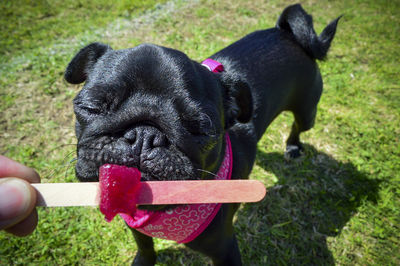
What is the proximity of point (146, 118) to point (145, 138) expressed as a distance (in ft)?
0.40

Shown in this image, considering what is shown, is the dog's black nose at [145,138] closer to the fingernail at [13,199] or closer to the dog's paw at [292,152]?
the fingernail at [13,199]

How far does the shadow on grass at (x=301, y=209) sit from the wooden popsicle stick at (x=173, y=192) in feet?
7.20

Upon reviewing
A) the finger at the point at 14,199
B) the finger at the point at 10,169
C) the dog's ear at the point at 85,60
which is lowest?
the finger at the point at 10,169

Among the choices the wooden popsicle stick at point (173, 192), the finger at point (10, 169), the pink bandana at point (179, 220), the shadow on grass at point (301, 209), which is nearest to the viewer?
the wooden popsicle stick at point (173, 192)

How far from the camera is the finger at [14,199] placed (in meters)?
1.08

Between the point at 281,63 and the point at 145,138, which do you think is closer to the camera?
the point at 145,138

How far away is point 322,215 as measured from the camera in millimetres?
3305

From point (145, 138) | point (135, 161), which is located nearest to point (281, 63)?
point (145, 138)

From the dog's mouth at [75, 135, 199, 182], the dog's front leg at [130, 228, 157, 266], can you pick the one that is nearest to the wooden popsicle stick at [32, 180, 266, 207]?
the dog's mouth at [75, 135, 199, 182]

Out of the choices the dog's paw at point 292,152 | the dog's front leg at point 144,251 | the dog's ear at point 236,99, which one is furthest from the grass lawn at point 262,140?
the dog's ear at point 236,99

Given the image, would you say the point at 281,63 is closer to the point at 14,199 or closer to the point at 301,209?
the point at 301,209

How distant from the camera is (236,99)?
2.21 meters

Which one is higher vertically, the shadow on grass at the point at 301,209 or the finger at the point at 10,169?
the finger at the point at 10,169

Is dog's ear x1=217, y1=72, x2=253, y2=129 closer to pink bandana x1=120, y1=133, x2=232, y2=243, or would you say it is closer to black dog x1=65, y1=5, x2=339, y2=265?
black dog x1=65, y1=5, x2=339, y2=265
